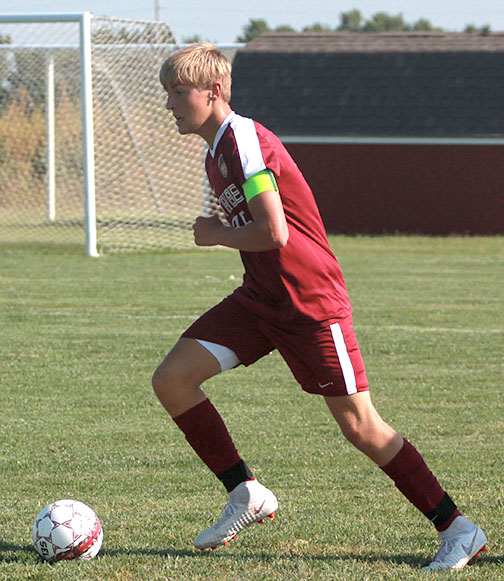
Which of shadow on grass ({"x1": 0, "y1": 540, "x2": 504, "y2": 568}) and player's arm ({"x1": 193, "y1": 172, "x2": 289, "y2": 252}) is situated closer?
player's arm ({"x1": 193, "y1": 172, "x2": 289, "y2": 252})

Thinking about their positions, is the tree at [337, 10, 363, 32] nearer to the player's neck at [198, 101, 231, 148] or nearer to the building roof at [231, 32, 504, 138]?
the building roof at [231, 32, 504, 138]

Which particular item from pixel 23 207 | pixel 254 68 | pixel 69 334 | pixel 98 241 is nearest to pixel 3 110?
pixel 23 207

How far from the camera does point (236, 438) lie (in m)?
6.77

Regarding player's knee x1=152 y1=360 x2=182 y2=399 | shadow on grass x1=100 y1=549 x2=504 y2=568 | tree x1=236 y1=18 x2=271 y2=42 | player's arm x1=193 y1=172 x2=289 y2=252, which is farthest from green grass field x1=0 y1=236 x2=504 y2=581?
tree x1=236 y1=18 x2=271 y2=42

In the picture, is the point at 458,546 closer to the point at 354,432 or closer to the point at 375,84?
the point at 354,432

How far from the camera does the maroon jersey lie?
423 centimetres

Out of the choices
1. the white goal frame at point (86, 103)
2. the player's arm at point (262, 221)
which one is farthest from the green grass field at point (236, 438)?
the white goal frame at point (86, 103)

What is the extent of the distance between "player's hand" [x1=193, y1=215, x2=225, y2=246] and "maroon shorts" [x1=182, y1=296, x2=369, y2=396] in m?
0.39

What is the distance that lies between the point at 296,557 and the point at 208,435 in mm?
636

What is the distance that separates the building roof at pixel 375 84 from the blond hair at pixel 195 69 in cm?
2325

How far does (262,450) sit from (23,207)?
17952 mm

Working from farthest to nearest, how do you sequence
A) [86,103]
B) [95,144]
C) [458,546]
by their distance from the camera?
[95,144] < [86,103] < [458,546]

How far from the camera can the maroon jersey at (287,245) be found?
4.23m

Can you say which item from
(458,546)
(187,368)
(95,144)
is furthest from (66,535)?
(95,144)
